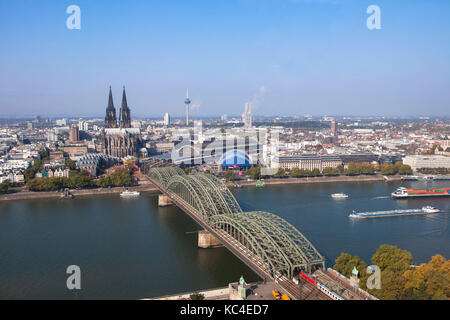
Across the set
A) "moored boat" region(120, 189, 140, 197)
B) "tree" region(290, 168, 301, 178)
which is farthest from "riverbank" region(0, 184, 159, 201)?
"tree" region(290, 168, 301, 178)

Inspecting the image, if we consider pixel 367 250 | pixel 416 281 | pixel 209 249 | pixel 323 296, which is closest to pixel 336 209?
pixel 367 250

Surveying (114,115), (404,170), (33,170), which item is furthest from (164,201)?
(114,115)

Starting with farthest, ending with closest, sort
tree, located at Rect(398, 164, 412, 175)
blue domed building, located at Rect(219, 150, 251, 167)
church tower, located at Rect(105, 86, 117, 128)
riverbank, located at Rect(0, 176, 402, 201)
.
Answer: church tower, located at Rect(105, 86, 117, 128) → blue domed building, located at Rect(219, 150, 251, 167) → tree, located at Rect(398, 164, 412, 175) → riverbank, located at Rect(0, 176, 402, 201)

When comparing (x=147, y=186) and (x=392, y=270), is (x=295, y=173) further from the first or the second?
(x=392, y=270)

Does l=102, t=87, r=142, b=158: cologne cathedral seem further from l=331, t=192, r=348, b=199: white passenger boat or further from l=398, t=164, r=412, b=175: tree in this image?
l=398, t=164, r=412, b=175: tree

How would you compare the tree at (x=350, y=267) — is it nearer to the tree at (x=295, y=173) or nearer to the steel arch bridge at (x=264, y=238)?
the steel arch bridge at (x=264, y=238)

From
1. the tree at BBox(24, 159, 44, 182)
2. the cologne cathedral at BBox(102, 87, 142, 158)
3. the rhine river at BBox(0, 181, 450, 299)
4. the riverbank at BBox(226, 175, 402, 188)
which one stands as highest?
the cologne cathedral at BBox(102, 87, 142, 158)

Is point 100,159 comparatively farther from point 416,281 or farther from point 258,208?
point 416,281
